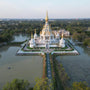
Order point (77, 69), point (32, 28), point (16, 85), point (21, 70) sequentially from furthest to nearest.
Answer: point (32, 28), point (77, 69), point (21, 70), point (16, 85)

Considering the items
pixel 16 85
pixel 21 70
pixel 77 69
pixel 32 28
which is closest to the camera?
pixel 16 85

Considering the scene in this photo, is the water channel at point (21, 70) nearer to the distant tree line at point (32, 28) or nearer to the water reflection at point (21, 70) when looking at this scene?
the water reflection at point (21, 70)

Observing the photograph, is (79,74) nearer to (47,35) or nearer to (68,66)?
(68,66)

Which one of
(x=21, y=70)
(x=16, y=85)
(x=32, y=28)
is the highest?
(x=32, y=28)

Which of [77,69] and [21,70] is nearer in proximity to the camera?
[21,70]

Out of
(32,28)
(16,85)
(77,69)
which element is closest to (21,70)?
(16,85)

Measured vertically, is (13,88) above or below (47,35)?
below

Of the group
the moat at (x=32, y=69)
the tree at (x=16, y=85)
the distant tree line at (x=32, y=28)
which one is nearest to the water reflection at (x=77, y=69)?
the moat at (x=32, y=69)

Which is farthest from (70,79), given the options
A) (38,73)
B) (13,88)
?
(13,88)

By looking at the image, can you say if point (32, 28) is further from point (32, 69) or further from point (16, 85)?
point (16, 85)

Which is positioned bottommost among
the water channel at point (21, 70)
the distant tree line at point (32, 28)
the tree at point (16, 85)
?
the water channel at point (21, 70)

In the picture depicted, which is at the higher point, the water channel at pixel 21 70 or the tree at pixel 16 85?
the tree at pixel 16 85
